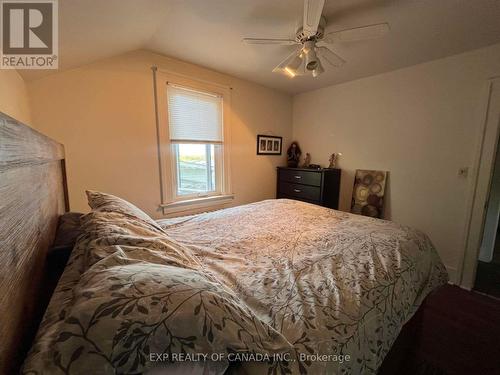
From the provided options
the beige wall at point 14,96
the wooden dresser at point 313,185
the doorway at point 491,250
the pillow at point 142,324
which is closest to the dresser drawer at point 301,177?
the wooden dresser at point 313,185

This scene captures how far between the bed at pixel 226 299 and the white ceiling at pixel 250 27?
1.24 meters

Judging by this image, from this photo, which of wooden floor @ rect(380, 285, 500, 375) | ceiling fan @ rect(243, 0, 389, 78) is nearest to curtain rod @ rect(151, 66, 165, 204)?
ceiling fan @ rect(243, 0, 389, 78)

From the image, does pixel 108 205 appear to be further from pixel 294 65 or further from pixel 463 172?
pixel 463 172

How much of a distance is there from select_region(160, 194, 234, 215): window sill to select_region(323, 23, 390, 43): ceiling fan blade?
87.0 inches

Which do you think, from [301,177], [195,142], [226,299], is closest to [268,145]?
[301,177]

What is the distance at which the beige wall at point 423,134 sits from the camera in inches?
89.1

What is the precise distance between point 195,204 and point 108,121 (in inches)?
52.9

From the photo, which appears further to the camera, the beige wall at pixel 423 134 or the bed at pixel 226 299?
the beige wall at pixel 423 134

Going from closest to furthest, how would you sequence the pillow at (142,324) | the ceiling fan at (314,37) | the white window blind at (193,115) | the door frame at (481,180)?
the pillow at (142,324), the ceiling fan at (314,37), the door frame at (481,180), the white window blind at (193,115)

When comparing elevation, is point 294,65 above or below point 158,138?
above

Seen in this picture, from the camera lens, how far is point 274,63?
2574 mm

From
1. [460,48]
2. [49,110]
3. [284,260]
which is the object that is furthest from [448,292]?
[49,110]

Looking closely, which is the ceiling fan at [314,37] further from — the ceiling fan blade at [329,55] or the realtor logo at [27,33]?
the realtor logo at [27,33]

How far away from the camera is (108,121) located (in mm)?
2172
